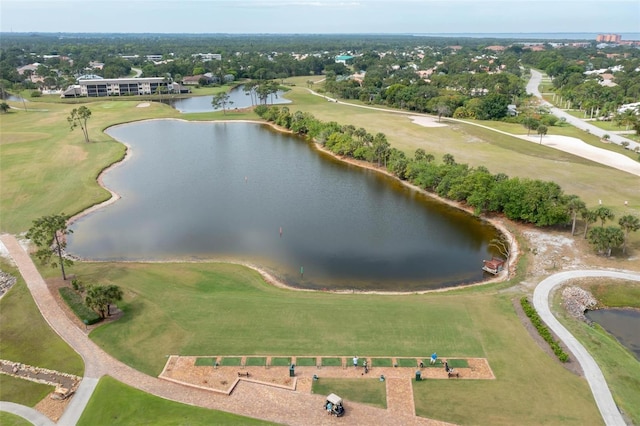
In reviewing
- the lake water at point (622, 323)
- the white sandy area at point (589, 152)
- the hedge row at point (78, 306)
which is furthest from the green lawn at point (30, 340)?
the white sandy area at point (589, 152)

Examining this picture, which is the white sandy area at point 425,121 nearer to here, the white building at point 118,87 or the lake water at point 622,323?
the lake water at point 622,323

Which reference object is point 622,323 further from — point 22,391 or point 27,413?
point 22,391

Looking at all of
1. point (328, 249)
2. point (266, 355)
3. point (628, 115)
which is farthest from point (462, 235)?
point (628, 115)

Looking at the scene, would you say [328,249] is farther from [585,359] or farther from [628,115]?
[628,115]

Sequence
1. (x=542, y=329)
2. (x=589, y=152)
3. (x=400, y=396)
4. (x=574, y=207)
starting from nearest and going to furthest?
(x=400, y=396) → (x=542, y=329) → (x=574, y=207) → (x=589, y=152)

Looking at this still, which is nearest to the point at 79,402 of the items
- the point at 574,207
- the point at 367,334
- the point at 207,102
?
the point at 367,334

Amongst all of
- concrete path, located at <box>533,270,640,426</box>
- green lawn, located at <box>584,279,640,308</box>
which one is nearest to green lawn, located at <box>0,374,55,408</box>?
concrete path, located at <box>533,270,640,426</box>

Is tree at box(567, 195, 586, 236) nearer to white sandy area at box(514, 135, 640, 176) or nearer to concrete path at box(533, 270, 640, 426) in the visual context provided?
concrete path at box(533, 270, 640, 426)
